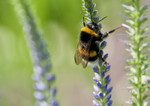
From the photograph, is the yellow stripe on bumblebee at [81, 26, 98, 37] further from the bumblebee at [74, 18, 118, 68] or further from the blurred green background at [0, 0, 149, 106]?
the blurred green background at [0, 0, 149, 106]

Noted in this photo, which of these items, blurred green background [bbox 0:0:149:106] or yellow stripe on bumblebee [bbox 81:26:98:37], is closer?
yellow stripe on bumblebee [bbox 81:26:98:37]

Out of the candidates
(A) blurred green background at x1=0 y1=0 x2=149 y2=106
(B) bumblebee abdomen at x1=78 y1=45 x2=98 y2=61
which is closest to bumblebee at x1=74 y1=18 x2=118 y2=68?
(B) bumblebee abdomen at x1=78 y1=45 x2=98 y2=61

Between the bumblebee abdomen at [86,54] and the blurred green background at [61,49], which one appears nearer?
the bumblebee abdomen at [86,54]

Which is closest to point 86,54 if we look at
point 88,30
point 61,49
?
point 88,30

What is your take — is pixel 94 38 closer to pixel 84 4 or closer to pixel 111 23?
pixel 84 4

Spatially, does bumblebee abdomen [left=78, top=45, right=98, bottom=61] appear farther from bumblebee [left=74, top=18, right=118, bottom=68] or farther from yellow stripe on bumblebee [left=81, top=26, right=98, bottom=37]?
yellow stripe on bumblebee [left=81, top=26, right=98, bottom=37]

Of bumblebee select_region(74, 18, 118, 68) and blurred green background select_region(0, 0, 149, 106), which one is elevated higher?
blurred green background select_region(0, 0, 149, 106)

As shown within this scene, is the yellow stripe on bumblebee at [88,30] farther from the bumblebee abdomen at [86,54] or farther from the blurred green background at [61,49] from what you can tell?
the blurred green background at [61,49]

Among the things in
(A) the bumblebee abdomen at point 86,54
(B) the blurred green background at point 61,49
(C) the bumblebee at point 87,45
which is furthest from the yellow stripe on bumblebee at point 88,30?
(B) the blurred green background at point 61,49

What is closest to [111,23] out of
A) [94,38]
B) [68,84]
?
[68,84]
